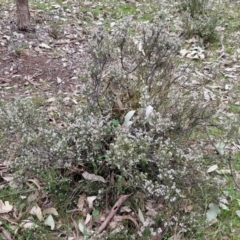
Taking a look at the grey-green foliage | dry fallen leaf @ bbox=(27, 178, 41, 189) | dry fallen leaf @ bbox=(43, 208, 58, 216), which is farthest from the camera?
the grey-green foliage

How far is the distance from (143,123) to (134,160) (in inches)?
11.9

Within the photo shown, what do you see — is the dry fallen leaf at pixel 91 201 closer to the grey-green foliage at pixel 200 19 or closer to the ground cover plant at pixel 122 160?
the ground cover plant at pixel 122 160

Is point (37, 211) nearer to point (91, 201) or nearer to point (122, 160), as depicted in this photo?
point (91, 201)

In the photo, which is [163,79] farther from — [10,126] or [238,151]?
[10,126]

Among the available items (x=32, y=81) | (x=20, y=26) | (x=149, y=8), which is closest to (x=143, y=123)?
(x=32, y=81)

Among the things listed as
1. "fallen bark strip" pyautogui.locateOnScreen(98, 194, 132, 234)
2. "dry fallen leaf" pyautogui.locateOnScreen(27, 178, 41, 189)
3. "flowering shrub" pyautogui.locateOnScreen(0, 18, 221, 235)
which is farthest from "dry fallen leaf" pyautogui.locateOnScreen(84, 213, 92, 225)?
"dry fallen leaf" pyautogui.locateOnScreen(27, 178, 41, 189)

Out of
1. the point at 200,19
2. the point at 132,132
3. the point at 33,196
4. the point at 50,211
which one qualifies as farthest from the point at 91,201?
the point at 200,19

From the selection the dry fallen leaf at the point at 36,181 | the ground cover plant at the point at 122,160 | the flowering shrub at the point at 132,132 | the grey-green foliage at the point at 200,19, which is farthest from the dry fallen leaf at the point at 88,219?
the grey-green foliage at the point at 200,19

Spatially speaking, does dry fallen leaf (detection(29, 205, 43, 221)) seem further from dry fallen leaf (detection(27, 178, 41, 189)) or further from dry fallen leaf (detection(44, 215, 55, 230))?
dry fallen leaf (detection(27, 178, 41, 189))

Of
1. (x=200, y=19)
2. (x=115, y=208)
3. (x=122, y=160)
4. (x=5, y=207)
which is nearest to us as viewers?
(x=122, y=160)

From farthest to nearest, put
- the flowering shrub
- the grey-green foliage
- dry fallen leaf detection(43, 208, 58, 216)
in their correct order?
the grey-green foliage → dry fallen leaf detection(43, 208, 58, 216) → the flowering shrub

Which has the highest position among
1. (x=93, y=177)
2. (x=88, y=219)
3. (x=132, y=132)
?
(x=132, y=132)

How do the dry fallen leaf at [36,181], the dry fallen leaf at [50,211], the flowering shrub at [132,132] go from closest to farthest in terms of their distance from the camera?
the flowering shrub at [132,132] < the dry fallen leaf at [50,211] < the dry fallen leaf at [36,181]

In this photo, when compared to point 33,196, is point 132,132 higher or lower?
higher
